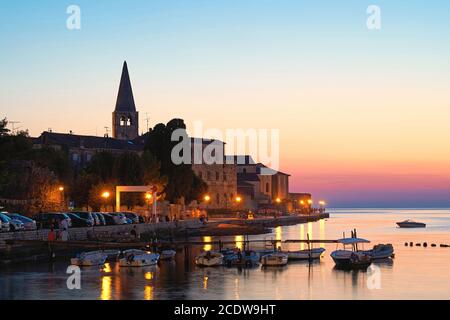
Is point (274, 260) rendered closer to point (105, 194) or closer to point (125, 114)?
point (105, 194)

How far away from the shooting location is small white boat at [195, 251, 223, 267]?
57406mm

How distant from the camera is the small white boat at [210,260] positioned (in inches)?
2260

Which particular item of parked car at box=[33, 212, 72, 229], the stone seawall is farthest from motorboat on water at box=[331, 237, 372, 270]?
parked car at box=[33, 212, 72, 229]

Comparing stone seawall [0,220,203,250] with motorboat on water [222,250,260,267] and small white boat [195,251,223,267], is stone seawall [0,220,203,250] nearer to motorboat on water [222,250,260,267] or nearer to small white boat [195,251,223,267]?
small white boat [195,251,223,267]

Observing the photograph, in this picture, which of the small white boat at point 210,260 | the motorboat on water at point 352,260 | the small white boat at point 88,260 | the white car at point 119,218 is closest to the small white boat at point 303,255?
the motorboat on water at point 352,260

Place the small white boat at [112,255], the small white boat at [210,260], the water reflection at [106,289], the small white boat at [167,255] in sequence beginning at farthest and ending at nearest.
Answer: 1. the small white boat at [167,255]
2. the small white boat at [112,255]
3. the small white boat at [210,260]
4. the water reflection at [106,289]

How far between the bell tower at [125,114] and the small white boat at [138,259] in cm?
10574

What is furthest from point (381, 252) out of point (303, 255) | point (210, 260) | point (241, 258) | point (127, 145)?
point (127, 145)

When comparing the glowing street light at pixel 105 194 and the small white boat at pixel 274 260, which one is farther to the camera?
the glowing street light at pixel 105 194

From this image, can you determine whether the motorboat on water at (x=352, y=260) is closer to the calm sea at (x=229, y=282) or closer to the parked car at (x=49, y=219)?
the calm sea at (x=229, y=282)

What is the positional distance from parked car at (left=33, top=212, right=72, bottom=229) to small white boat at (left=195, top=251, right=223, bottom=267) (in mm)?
11793

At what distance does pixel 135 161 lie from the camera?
310ft
